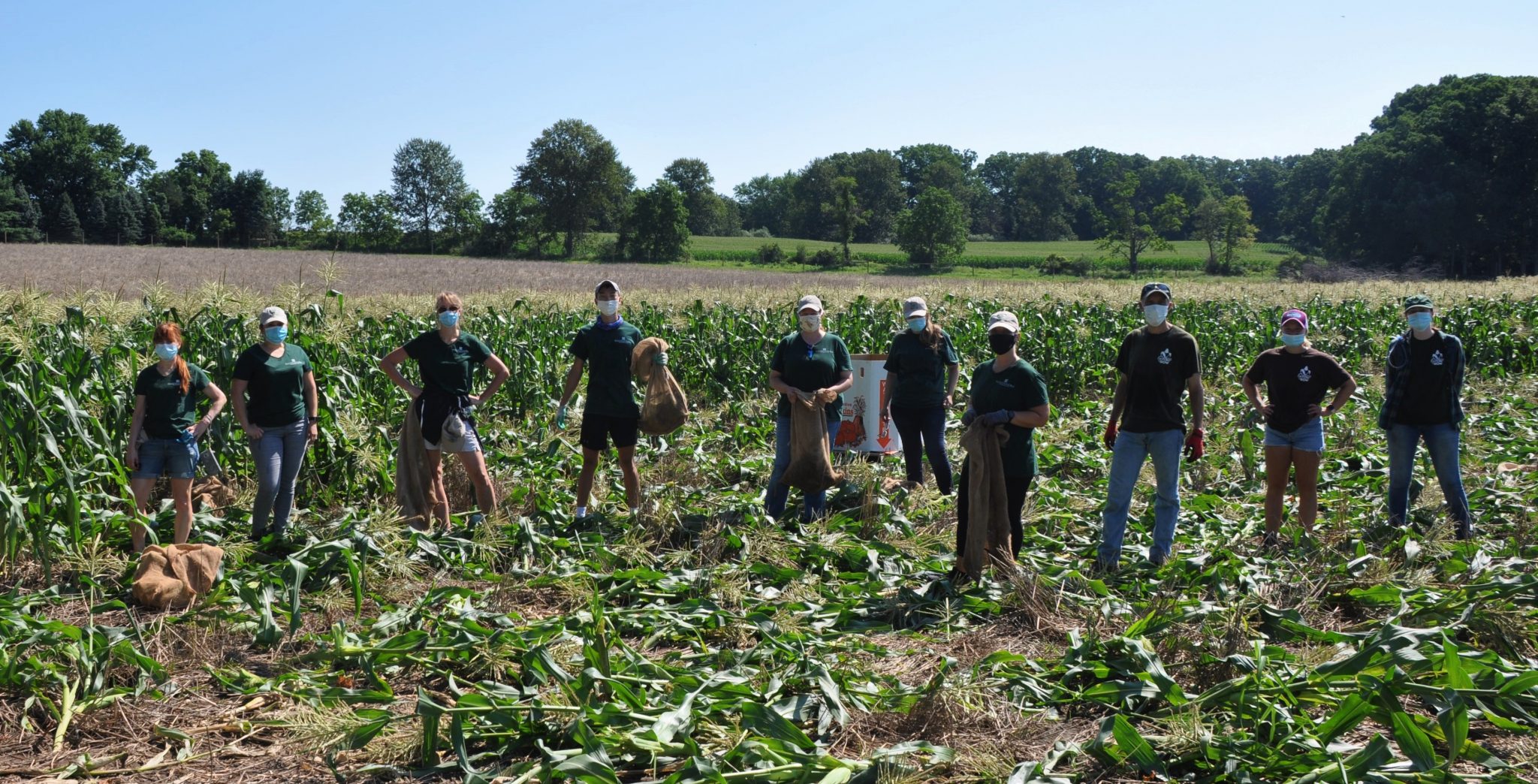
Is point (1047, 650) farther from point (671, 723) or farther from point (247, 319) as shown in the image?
point (247, 319)

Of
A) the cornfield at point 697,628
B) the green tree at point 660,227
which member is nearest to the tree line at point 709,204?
the green tree at point 660,227

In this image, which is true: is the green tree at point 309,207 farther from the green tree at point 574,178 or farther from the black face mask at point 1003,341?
the black face mask at point 1003,341

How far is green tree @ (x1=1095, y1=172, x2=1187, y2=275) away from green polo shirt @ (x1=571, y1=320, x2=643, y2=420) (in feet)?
196

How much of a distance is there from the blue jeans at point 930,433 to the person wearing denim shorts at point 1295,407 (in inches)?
88.5

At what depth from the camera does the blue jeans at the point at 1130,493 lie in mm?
6582

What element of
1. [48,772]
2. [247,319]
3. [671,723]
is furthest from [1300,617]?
[247,319]

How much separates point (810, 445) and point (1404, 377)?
4.14 m

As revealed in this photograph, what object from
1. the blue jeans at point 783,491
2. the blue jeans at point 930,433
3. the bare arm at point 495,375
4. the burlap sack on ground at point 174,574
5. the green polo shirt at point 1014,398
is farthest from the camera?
the blue jeans at point 930,433

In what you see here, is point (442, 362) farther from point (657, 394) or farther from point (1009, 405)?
point (1009, 405)

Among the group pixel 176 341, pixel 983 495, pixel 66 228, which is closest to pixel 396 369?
pixel 176 341

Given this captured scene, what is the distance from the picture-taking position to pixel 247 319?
28.8ft

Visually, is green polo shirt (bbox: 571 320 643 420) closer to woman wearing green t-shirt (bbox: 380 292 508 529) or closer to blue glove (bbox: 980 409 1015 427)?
woman wearing green t-shirt (bbox: 380 292 508 529)

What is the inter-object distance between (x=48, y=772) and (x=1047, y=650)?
13.8ft

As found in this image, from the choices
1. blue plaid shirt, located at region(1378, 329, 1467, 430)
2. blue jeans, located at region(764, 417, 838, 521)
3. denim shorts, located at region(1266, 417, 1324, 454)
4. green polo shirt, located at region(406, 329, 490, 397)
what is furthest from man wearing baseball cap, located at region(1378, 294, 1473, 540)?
green polo shirt, located at region(406, 329, 490, 397)
